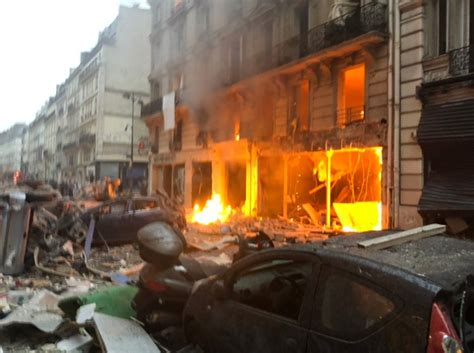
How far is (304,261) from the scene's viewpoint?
2781mm

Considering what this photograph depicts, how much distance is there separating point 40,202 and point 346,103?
1068 cm

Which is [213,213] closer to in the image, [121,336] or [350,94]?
[350,94]

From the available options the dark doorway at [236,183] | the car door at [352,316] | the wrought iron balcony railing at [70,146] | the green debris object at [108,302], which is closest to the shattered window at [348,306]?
the car door at [352,316]

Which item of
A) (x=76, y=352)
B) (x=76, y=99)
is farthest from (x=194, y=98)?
(x=76, y=99)

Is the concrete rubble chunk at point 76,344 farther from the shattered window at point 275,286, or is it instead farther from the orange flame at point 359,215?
the orange flame at point 359,215

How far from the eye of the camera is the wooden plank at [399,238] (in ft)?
9.07

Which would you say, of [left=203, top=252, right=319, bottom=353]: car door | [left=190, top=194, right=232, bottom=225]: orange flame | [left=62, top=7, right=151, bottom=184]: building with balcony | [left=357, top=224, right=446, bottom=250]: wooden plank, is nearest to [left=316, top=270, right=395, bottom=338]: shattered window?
[left=203, top=252, right=319, bottom=353]: car door

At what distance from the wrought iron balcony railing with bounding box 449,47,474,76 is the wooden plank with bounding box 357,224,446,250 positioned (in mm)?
8676

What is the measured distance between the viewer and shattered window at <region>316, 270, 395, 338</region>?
2270 millimetres

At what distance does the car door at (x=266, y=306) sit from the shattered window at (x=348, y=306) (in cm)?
12

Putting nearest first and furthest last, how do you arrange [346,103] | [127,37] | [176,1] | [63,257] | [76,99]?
[63,257] < [346,103] < [176,1] < [127,37] < [76,99]

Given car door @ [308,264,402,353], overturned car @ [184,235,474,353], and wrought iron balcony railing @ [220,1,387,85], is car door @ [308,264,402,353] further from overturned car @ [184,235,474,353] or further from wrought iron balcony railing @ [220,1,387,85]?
wrought iron balcony railing @ [220,1,387,85]

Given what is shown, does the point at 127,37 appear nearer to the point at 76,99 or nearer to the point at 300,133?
the point at 76,99

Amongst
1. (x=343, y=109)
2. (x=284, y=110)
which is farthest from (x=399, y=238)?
(x=284, y=110)
